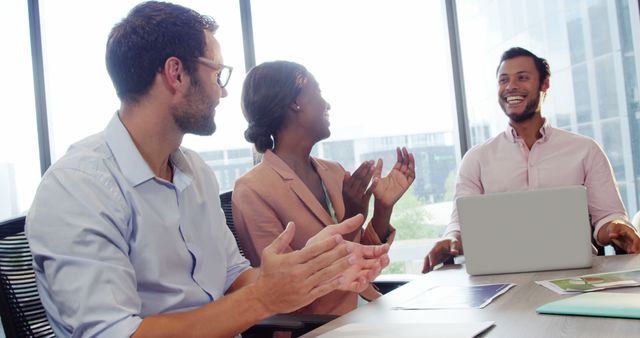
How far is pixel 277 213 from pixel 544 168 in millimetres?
1260

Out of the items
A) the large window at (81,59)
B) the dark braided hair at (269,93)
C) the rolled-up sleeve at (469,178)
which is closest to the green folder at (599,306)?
the dark braided hair at (269,93)

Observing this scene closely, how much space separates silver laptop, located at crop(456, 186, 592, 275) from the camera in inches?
69.0

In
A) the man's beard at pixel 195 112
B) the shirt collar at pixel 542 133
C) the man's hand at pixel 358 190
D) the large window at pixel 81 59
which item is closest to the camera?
the man's beard at pixel 195 112

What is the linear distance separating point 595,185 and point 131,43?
1.99 meters

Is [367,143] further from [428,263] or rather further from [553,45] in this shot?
[428,263]

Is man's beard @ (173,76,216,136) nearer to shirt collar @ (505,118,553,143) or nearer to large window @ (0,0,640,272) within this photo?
shirt collar @ (505,118,553,143)

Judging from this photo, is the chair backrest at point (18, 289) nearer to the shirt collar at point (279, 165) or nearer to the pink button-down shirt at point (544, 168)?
the shirt collar at point (279, 165)

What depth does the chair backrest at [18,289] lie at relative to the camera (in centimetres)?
120

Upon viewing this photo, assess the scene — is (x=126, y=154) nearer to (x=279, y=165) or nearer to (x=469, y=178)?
(x=279, y=165)

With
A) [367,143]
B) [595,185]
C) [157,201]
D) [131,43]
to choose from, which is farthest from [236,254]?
[367,143]

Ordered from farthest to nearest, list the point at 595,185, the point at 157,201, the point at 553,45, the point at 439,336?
the point at 553,45
the point at 595,185
the point at 157,201
the point at 439,336

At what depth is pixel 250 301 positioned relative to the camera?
4.33 ft

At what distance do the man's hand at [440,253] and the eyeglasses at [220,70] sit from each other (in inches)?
37.0

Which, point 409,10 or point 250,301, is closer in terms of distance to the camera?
point 250,301
